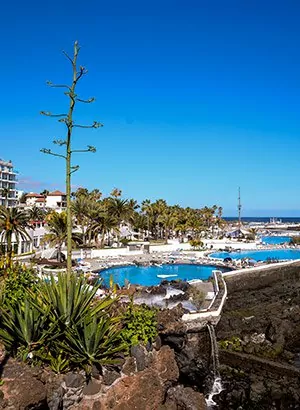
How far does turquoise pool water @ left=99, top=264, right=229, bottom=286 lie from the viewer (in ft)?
117

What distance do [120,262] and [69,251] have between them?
31.6 metres

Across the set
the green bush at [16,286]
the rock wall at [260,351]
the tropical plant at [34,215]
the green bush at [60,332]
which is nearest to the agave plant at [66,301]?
the green bush at [60,332]

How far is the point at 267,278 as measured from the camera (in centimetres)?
3659

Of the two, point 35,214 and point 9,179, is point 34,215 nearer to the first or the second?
point 35,214

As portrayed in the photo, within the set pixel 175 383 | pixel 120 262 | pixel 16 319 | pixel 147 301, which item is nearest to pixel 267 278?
pixel 120 262

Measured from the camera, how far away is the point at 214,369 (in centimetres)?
1595

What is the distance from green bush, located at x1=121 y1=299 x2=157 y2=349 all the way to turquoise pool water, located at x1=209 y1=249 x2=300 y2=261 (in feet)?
126

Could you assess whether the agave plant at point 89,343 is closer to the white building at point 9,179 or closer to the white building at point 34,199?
the white building at point 9,179

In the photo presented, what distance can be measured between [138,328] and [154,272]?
26.5m

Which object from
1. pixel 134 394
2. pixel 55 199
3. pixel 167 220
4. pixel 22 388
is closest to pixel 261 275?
pixel 167 220

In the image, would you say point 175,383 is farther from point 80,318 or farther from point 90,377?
point 80,318

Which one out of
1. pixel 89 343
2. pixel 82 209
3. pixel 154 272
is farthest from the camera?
pixel 82 209

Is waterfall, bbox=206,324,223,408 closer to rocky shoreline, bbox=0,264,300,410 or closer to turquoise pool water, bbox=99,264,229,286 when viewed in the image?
rocky shoreline, bbox=0,264,300,410

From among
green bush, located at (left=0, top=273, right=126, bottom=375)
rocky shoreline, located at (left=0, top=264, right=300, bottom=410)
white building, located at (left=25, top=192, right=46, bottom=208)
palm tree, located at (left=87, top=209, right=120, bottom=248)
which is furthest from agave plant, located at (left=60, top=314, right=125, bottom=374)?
white building, located at (left=25, top=192, right=46, bottom=208)
